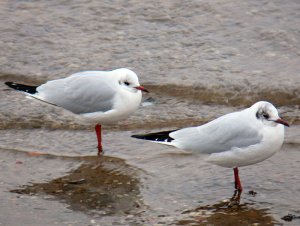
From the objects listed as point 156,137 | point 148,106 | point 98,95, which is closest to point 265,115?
point 156,137

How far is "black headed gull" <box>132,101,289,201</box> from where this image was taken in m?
5.77

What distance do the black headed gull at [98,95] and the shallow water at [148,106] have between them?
33 centimetres

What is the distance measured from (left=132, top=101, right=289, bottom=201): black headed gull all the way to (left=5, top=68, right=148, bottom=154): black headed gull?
84cm

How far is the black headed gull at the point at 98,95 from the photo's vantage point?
687cm

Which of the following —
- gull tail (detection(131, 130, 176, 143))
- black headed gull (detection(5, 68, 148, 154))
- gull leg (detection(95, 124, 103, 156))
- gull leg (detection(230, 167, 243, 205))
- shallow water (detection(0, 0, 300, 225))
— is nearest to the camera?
shallow water (detection(0, 0, 300, 225))

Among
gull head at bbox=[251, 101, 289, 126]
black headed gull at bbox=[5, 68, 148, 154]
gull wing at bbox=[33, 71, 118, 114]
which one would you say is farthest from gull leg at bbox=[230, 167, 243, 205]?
gull wing at bbox=[33, 71, 118, 114]

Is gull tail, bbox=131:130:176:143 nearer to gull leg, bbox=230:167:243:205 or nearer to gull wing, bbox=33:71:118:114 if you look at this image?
gull leg, bbox=230:167:243:205

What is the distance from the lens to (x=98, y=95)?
22.8 feet

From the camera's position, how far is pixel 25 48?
9.84m

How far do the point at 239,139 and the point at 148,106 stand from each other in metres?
2.54

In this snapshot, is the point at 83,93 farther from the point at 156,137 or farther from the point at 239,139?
the point at 239,139

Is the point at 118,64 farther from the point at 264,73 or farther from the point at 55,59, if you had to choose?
the point at 264,73

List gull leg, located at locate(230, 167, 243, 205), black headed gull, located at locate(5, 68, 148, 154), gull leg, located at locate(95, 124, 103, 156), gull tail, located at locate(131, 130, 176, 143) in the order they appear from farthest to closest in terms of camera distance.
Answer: gull leg, located at locate(95, 124, 103, 156) → black headed gull, located at locate(5, 68, 148, 154) → gull tail, located at locate(131, 130, 176, 143) → gull leg, located at locate(230, 167, 243, 205)

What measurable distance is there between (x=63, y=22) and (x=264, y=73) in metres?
3.04
